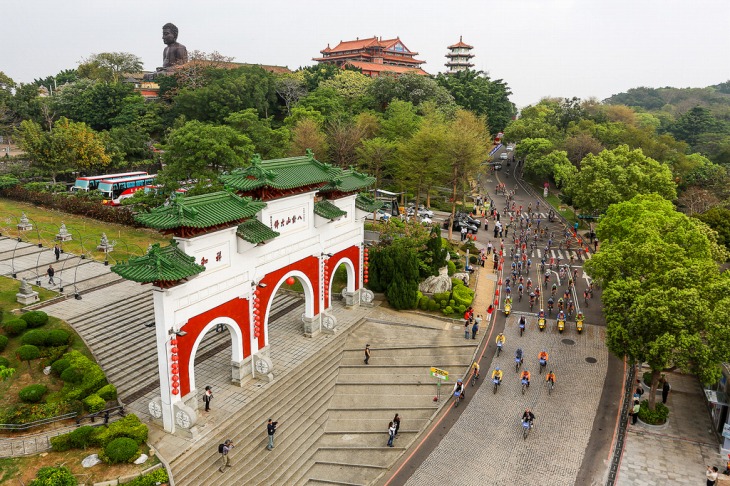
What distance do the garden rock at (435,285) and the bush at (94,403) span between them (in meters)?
18.1

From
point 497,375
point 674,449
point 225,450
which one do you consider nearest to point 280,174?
point 225,450

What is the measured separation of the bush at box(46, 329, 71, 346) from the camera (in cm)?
2016

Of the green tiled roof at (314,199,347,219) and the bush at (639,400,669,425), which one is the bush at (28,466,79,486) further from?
the bush at (639,400,669,425)

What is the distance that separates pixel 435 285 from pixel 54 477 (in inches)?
822

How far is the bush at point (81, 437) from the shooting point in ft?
52.3

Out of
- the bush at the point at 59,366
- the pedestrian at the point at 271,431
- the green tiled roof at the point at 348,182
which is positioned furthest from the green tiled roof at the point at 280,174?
the bush at the point at 59,366

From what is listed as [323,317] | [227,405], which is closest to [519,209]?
[323,317]

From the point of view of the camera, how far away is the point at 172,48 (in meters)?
87.2

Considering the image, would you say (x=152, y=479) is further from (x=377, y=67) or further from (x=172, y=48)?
(x=172, y=48)

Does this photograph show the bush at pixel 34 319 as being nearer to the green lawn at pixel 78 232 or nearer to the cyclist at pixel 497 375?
the green lawn at pixel 78 232

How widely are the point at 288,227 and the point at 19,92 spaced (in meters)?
60.6

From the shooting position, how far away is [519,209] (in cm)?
5325

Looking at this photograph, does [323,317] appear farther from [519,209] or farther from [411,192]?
[519,209]

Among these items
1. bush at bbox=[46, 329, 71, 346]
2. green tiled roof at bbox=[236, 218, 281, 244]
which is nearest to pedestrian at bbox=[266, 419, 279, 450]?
green tiled roof at bbox=[236, 218, 281, 244]
